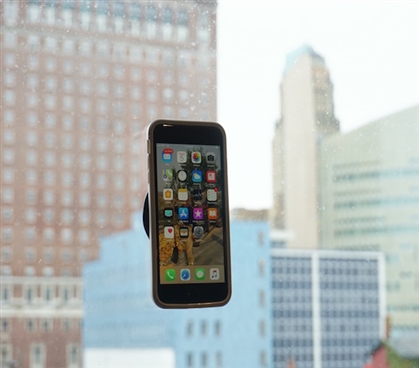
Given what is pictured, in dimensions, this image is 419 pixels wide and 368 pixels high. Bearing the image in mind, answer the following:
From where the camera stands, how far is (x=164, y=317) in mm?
1553

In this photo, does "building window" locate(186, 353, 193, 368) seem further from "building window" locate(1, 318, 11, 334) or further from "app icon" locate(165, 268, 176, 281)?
"app icon" locate(165, 268, 176, 281)

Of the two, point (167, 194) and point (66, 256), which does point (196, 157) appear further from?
point (66, 256)

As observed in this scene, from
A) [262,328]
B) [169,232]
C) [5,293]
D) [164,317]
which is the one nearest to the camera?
[169,232]

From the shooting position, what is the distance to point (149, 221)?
1169 millimetres

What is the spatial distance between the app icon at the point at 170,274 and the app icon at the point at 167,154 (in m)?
0.15

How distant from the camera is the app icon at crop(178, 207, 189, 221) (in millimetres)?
1179

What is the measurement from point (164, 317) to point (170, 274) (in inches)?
15.7

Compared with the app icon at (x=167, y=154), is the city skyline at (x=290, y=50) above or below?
above

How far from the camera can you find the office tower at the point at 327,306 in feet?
5.44

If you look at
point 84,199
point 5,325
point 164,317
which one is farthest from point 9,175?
point 164,317

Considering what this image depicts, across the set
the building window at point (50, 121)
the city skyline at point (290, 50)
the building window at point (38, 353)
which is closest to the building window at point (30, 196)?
the building window at point (50, 121)

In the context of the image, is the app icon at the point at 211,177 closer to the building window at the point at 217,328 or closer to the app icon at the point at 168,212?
the app icon at the point at 168,212

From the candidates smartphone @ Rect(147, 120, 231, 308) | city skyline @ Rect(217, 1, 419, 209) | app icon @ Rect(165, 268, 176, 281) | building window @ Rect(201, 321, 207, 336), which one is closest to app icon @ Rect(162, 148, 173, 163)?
smartphone @ Rect(147, 120, 231, 308)

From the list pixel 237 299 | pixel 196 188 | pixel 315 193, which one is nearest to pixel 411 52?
pixel 315 193
